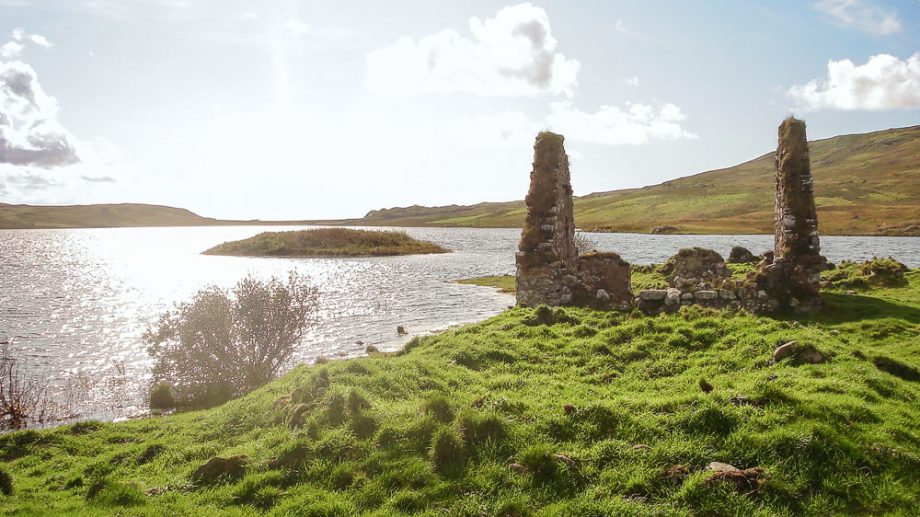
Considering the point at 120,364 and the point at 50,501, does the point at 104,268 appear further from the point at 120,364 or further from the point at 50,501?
the point at 50,501

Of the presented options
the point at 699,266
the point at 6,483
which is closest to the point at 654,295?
the point at 699,266

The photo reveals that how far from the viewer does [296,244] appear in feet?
358

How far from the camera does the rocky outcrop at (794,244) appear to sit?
74.6 ft

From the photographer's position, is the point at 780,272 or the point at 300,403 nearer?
the point at 300,403

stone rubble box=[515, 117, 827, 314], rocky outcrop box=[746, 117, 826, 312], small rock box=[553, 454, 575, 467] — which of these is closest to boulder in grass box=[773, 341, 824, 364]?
stone rubble box=[515, 117, 827, 314]

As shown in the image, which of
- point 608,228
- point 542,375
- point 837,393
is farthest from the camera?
point 608,228

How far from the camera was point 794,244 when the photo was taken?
23.3 meters

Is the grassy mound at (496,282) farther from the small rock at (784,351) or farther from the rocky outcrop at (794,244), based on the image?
the small rock at (784,351)

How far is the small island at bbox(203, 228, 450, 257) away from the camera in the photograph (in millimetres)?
106938

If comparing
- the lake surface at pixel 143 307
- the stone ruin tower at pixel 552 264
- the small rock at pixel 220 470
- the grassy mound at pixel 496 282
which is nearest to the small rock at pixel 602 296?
the stone ruin tower at pixel 552 264

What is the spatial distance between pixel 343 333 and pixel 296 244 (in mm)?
79599

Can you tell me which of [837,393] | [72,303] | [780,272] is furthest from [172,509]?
[72,303]

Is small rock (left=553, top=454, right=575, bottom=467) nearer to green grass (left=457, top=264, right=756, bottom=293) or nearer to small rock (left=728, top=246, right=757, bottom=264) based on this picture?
green grass (left=457, top=264, right=756, bottom=293)

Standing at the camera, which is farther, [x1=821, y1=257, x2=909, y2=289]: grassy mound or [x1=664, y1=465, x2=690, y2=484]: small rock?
[x1=821, y1=257, x2=909, y2=289]: grassy mound
